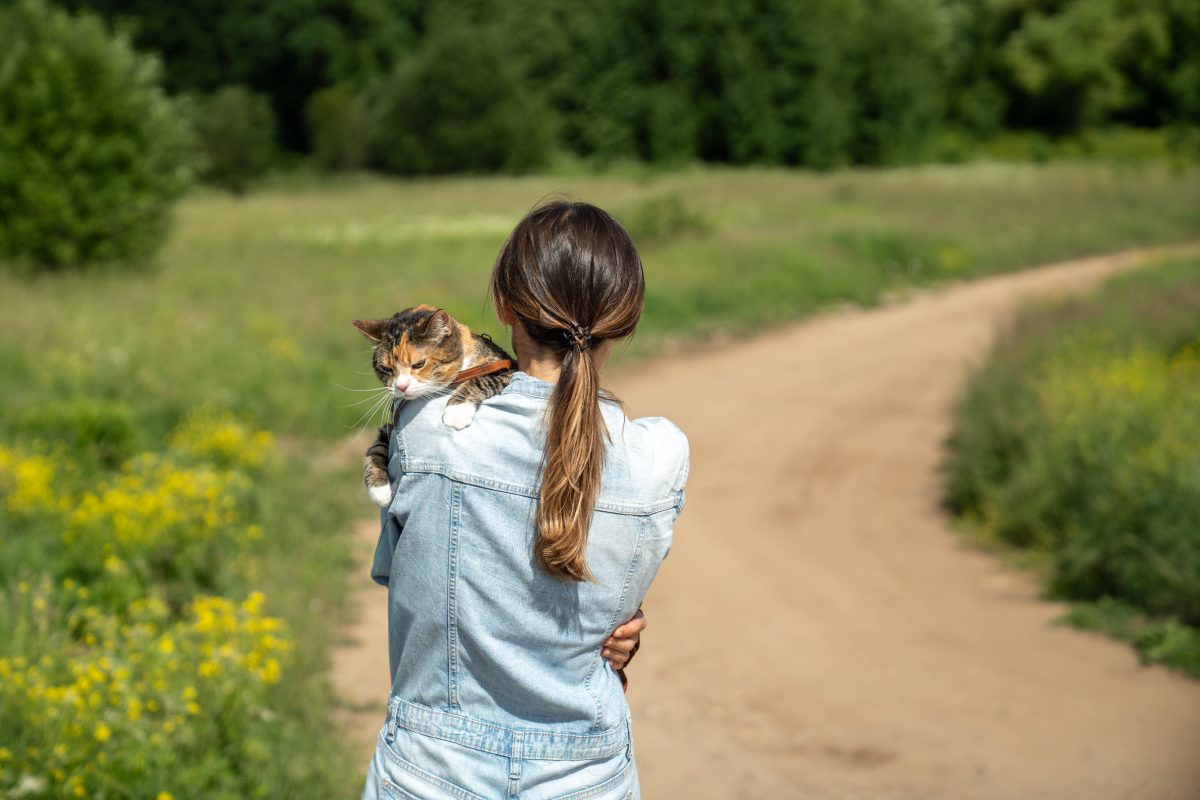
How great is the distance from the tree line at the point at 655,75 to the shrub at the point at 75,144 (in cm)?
3242

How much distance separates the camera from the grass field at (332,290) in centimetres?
820

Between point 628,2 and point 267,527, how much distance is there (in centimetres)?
5374

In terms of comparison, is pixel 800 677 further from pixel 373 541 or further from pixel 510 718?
pixel 510 718

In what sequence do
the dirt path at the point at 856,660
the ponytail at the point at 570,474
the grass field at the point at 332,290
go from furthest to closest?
the grass field at the point at 332,290, the dirt path at the point at 856,660, the ponytail at the point at 570,474

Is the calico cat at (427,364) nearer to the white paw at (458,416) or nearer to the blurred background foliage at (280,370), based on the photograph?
the white paw at (458,416)

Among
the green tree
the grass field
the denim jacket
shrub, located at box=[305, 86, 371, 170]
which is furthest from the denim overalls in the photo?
shrub, located at box=[305, 86, 371, 170]

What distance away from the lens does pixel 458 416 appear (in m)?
2.06

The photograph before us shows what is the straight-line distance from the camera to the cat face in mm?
2336

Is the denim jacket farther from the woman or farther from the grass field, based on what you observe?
the grass field

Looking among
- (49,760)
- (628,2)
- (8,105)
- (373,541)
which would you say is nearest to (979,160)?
(628,2)

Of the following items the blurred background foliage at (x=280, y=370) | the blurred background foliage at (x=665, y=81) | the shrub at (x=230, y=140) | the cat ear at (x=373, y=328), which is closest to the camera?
the cat ear at (x=373, y=328)

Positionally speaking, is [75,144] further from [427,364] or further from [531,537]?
[531,537]

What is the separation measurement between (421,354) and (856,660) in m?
5.42

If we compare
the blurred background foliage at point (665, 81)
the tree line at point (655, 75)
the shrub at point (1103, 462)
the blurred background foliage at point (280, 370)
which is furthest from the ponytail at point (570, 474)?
the tree line at point (655, 75)
